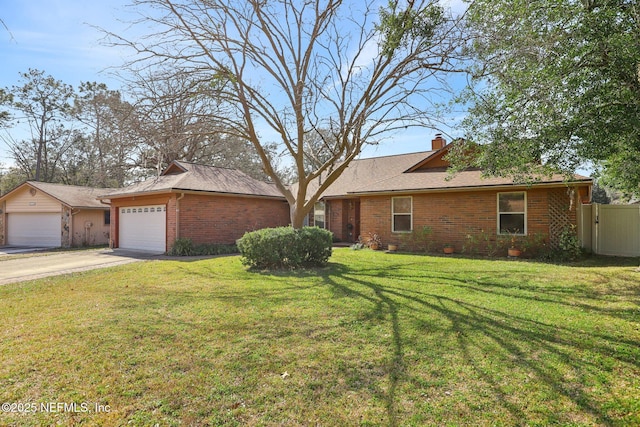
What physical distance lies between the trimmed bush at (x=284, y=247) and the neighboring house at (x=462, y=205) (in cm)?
460

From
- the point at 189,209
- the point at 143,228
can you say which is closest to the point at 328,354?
the point at 189,209

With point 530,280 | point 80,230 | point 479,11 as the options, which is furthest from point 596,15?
point 80,230

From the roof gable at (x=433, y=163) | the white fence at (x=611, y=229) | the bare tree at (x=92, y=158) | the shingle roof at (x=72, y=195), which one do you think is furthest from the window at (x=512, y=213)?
the shingle roof at (x=72, y=195)

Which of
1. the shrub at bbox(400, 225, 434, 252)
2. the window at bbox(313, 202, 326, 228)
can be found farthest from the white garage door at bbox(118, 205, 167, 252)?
the shrub at bbox(400, 225, 434, 252)

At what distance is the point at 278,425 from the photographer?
271 centimetres

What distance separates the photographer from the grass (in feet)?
9.47

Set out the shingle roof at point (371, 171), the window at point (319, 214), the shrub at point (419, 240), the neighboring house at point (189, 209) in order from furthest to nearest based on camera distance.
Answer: the window at point (319, 214) < the shingle roof at point (371, 171) < the neighboring house at point (189, 209) < the shrub at point (419, 240)

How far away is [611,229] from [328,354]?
13.1 meters

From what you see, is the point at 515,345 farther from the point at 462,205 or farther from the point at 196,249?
the point at 196,249

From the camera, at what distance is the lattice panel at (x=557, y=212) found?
11.2 metres

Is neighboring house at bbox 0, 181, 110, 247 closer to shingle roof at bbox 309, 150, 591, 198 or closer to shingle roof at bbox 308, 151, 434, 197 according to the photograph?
shingle roof at bbox 308, 151, 434, 197

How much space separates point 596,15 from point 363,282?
638 cm

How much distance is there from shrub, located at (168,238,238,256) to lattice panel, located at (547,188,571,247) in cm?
1196

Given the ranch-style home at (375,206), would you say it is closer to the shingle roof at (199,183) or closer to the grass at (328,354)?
the shingle roof at (199,183)
